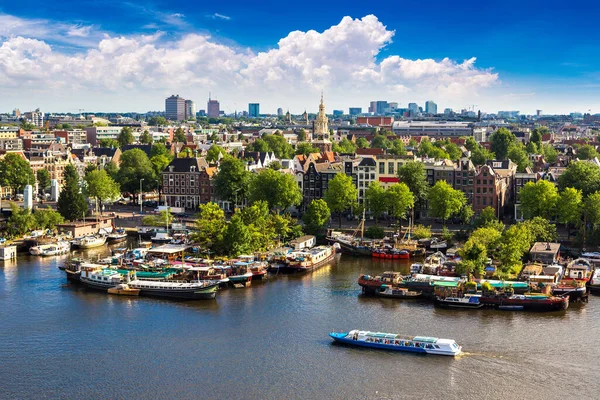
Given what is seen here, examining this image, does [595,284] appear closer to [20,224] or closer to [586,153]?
[20,224]

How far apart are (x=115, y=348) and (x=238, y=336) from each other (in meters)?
6.55

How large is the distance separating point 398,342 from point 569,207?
34662 mm

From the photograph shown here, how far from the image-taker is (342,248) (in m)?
68.4

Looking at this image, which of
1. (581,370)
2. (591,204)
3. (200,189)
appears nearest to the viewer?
(581,370)

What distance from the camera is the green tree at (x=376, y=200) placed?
7475cm

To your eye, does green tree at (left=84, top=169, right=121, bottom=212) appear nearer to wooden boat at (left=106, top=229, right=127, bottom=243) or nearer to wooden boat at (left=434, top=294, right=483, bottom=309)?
wooden boat at (left=106, top=229, right=127, bottom=243)

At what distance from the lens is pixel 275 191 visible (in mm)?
77688

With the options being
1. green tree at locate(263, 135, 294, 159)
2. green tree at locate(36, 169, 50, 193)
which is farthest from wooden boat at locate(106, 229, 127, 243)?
green tree at locate(263, 135, 294, 159)

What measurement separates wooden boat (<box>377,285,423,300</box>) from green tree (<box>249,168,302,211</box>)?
27991 mm

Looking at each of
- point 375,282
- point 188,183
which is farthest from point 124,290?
point 188,183

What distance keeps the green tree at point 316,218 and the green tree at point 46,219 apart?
24.3 m

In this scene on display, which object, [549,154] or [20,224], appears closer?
[20,224]

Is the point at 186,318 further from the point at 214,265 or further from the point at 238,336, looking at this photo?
the point at 214,265

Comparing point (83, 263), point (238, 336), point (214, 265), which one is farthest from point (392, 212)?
point (238, 336)
